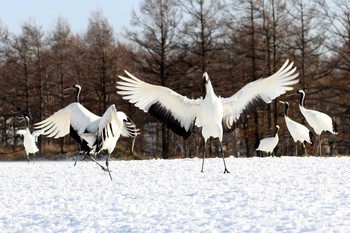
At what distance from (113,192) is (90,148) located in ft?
11.4

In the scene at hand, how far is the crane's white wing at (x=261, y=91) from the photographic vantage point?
12909 millimetres

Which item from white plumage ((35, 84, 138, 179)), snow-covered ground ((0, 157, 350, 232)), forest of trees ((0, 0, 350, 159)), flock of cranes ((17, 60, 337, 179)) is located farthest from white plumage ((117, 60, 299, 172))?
forest of trees ((0, 0, 350, 159))

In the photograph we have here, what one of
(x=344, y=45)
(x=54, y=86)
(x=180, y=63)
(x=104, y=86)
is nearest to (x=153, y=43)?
(x=180, y=63)

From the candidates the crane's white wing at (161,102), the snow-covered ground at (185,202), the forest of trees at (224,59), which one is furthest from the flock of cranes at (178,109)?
the forest of trees at (224,59)

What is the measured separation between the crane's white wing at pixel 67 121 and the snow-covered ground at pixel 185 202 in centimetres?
137

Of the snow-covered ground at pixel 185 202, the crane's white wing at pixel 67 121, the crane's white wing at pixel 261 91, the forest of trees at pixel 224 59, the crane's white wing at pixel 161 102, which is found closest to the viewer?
the snow-covered ground at pixel 185 202

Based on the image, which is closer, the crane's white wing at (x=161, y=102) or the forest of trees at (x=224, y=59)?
the crane's white wing at (x=161, y=102)

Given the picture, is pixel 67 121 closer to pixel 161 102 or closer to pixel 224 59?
pixel 161 102

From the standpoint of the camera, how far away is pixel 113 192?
33.5 ft

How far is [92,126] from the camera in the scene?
44.4ft

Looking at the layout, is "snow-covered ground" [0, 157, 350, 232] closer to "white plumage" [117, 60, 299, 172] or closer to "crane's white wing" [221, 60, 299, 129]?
"white plumage" [117, 60, 299, 172]

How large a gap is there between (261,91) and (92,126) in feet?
13.2

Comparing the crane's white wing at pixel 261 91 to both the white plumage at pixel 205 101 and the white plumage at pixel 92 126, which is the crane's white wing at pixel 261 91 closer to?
the white plumage at pixel 205 101

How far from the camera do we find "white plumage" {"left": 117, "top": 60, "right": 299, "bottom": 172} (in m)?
12.7
